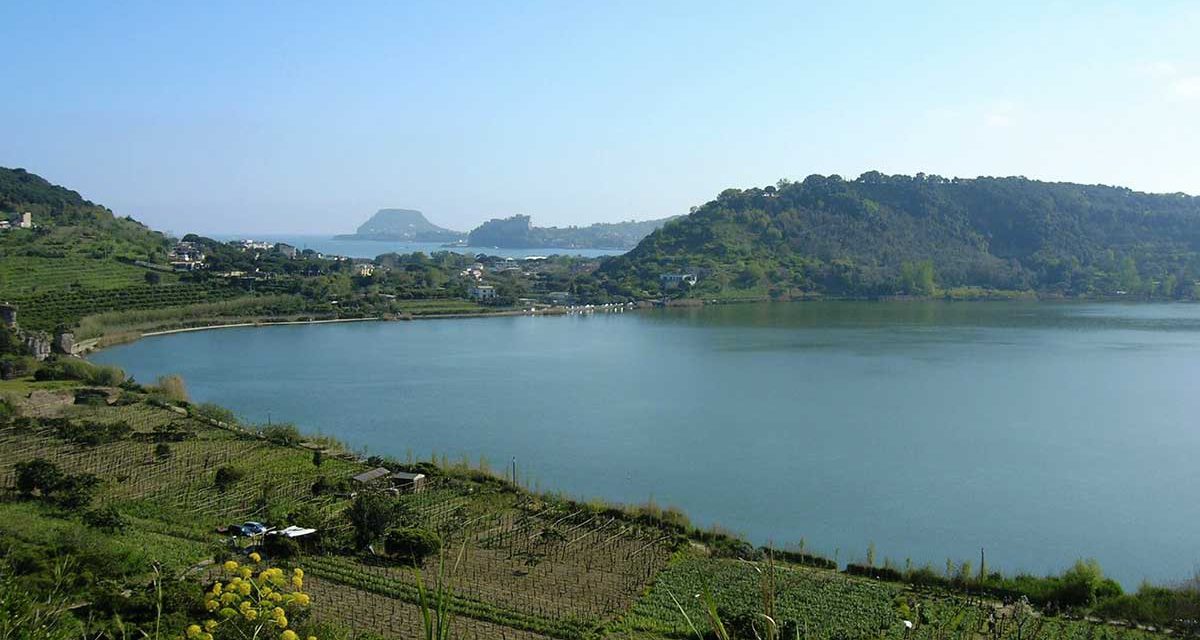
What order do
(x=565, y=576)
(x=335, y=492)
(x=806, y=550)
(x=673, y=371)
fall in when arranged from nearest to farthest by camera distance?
(x=565, y=576) < (x=806, y=550) < (x=335, y=492) < (x=673, y=371)

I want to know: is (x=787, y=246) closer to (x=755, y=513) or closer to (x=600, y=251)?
(x=755, y=513)

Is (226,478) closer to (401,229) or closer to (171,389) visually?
(171,389)

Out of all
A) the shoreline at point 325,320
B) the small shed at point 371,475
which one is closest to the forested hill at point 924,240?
the shoreline at point 325,320

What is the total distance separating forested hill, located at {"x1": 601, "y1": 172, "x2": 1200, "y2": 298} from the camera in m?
42.5

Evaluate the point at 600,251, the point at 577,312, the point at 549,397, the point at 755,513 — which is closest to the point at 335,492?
the point at 755,513

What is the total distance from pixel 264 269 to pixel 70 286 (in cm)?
1019

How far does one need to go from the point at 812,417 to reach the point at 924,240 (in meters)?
36.7

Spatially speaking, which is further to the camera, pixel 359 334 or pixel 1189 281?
pixel 1189 281

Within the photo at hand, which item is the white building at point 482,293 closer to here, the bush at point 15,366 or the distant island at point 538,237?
the bush at point 15,366

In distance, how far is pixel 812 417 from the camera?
15.3 m

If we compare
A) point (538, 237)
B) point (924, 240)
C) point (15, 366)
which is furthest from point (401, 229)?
point (15, 366)

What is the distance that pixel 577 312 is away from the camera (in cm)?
3625

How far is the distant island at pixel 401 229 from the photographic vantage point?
15188 cm

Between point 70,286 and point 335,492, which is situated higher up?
point 70,286
